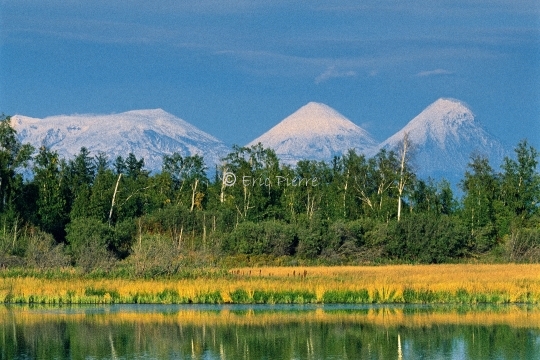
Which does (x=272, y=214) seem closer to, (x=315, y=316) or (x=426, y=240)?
(x=426, y=240)

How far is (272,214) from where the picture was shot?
89750mm

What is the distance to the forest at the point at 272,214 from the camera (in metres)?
71.3

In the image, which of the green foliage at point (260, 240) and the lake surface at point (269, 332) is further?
the green foliage at point (260, 240)

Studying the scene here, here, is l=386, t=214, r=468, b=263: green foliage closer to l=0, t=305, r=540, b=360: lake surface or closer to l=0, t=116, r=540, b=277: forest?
l=0, t=116, r=540, b=277: forest

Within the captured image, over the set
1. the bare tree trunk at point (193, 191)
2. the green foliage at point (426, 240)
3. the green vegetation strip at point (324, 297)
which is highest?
the bare tree trunk at point (193, 191)

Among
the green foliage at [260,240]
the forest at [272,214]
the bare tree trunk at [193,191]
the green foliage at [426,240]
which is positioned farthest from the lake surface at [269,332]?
the bare tree trunk at [193,191]

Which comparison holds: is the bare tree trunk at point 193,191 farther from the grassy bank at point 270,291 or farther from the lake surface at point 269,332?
the lake surface at point 269,332

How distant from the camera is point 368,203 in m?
89.3

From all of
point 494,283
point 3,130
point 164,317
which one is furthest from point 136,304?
point 3,130

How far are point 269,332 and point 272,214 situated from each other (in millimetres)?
55816

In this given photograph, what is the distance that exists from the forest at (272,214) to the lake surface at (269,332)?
45.1 ft

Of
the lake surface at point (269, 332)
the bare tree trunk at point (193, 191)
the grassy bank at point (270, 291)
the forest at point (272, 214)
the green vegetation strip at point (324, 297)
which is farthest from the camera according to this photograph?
the bare tree trunk at point (193, 191)

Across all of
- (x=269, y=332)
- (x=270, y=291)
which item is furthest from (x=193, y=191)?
(x=269, y=332)

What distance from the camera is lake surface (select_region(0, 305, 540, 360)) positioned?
97.2ft
